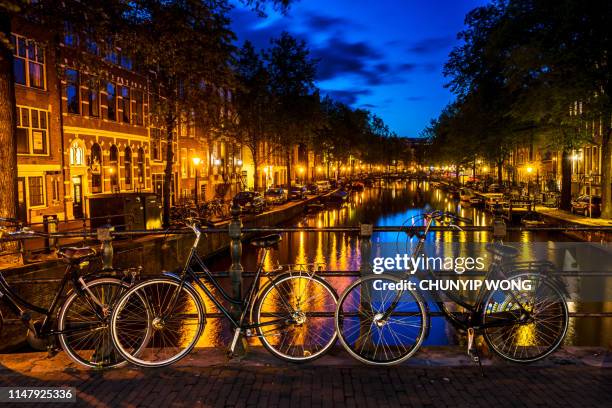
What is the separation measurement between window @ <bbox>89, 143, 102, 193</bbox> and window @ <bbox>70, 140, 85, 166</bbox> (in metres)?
0.86

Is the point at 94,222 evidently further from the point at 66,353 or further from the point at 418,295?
the point at 418,295

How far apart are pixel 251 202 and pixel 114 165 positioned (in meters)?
9.27

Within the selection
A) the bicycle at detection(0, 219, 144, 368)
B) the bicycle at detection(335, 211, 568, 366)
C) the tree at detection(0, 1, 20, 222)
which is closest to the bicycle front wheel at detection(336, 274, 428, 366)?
the bicycle at detection(335, 211, 568, 366)

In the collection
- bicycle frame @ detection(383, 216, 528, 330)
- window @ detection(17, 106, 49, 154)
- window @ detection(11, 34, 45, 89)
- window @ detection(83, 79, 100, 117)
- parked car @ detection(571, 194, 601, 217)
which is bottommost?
parked car @ detection(571, 194, 601, 217)

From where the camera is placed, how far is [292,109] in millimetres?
44938

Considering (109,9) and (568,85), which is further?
(568,85)

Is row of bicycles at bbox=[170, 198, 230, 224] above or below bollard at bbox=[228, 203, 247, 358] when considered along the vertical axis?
below

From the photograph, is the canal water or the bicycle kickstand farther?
the canal water

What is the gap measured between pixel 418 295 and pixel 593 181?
41349mm

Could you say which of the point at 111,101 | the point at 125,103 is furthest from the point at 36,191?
the point at 125,103

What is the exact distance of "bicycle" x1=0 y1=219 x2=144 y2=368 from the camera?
15.9ft

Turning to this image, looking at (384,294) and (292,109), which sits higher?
(292,109)

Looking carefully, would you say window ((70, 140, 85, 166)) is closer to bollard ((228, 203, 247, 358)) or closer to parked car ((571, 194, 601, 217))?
bollard ((228, 203, 247, 358))

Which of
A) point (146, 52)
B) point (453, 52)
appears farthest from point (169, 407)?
point (453, 52)
